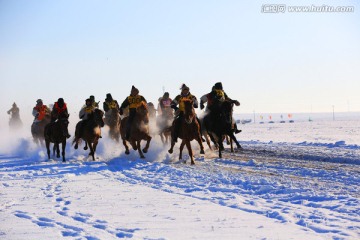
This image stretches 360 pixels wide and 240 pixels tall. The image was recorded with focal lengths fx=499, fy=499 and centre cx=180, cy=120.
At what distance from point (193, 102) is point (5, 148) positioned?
17.9m

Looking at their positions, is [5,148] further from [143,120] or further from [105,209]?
[105,209]

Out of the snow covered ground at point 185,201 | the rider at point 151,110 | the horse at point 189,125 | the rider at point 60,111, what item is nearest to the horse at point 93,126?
the rider at point 60,111

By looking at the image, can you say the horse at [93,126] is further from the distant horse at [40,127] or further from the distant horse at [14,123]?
the distant horse at [14,123]

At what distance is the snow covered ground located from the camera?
7059mm

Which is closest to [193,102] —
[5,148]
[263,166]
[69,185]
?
[263,166]

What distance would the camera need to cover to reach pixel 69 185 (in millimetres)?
12469

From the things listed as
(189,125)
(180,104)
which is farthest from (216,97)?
(189,125)

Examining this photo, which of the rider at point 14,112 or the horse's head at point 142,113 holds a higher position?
the rider at point 14,112

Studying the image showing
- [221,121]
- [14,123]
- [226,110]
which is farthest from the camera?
[14,123]

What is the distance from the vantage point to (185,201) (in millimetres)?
9469

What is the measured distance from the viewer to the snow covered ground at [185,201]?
23.2ft

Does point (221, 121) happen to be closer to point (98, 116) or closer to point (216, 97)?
Result: point (216, 97)

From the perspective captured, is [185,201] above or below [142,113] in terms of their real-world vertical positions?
below

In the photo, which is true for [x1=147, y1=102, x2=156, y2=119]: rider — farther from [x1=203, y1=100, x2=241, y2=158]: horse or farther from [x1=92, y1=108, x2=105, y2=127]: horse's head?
[x1=203, y1=100, x2=241, y2=158]: horse
